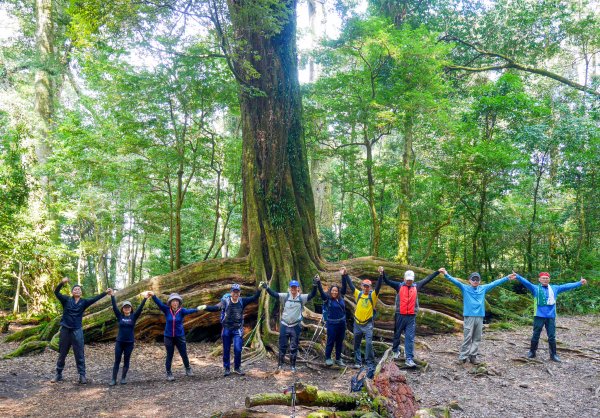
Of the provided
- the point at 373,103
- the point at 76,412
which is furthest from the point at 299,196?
the point at 76,412

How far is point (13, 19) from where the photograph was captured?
17.6 m

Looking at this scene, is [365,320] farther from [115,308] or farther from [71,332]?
[71,332]

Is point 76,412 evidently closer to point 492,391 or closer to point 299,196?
point 492,391

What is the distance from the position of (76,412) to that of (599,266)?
15118 mm

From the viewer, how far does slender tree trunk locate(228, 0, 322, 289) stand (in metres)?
9.47

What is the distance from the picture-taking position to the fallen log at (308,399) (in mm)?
3465

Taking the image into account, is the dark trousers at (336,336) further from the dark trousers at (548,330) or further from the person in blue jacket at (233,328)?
the dark trousers at (548,330)

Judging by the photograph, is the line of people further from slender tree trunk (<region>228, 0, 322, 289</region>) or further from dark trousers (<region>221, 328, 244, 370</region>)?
slender tree trunk (<region>228, 0, 322, 289</region>)

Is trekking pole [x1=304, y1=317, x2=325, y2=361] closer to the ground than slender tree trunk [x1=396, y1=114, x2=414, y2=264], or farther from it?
closer to the ground

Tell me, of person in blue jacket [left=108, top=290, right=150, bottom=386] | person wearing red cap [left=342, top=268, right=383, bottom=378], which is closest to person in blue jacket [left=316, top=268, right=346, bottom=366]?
person wearing red cap [left=342, top=268, right=383, bottom=378]

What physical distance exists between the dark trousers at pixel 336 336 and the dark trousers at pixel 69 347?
13.4 feet

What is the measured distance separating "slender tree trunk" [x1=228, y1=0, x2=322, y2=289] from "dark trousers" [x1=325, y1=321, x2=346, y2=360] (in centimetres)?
217

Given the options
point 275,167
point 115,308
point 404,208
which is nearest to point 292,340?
point 115,308

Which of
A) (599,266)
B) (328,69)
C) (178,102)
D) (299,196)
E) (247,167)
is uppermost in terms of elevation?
(328,69)
